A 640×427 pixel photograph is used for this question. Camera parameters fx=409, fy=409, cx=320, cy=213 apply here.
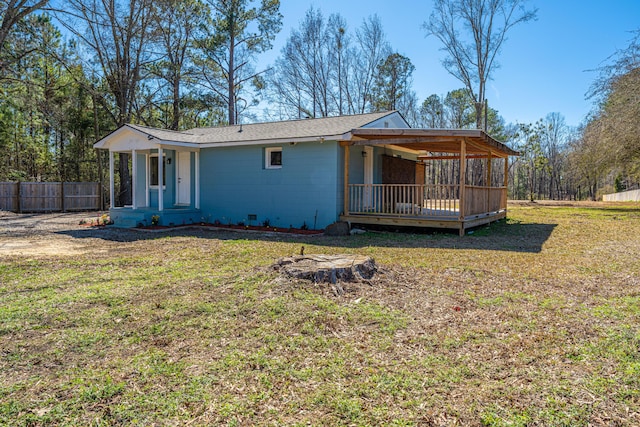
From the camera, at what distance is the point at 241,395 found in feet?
7.99

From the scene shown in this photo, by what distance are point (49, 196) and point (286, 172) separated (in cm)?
1338

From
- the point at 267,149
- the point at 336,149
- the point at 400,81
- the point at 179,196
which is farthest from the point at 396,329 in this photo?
the point at 400,81

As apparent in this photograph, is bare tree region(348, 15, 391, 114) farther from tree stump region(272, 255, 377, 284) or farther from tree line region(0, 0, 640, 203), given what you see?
tree stump region(272, 255, 377, 284)

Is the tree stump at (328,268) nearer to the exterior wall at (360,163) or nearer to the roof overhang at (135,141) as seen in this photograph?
the exterior wall at (360,163)

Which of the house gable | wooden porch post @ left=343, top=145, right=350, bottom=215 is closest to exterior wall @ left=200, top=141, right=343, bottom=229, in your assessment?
wooden porch post @ left=343, top=145, right=350, bottom=215

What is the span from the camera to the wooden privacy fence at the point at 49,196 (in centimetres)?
1753

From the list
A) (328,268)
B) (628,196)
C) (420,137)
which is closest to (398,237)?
(420,137)

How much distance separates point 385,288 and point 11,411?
135 inches

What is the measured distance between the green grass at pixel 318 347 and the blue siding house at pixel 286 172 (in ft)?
16.5

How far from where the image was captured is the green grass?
2275mm

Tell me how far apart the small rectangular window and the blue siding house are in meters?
0.03

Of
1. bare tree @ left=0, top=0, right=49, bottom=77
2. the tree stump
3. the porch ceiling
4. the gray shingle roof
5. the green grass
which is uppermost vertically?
bare tree @ left=0, top=0, right=49, bottom=77

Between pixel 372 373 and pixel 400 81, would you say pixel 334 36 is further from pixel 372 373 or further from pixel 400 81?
pixel 372 373

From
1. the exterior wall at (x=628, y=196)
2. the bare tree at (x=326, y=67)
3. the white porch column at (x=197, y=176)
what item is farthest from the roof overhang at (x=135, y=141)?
the exterior wall at (x=628, y=196)
